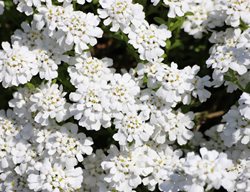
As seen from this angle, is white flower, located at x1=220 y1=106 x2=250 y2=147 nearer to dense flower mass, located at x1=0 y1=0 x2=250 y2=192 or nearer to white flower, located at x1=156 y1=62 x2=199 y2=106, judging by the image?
dense flower mass, located at x1=0 y1=0 x2=250 y2=192

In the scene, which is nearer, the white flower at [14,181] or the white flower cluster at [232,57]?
the white flower cluster at [232,57]

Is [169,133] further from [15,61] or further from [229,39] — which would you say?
[15,61]

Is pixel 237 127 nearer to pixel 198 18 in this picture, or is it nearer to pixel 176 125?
pixel 176 125

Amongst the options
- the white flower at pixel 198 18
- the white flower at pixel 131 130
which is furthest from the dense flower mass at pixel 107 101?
the white flower at pixel 198 18

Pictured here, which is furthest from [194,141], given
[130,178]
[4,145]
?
[4,145]

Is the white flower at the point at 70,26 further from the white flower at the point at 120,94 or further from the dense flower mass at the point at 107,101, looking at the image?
the white flower at the point at 120,94

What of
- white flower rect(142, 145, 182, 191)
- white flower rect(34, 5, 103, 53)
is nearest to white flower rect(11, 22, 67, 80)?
white flower rect(34, 5, 103, 53)

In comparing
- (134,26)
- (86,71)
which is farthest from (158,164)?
(134,26)
